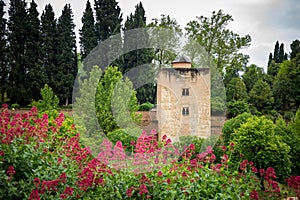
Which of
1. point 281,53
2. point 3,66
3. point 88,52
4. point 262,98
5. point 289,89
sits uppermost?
point 281,53

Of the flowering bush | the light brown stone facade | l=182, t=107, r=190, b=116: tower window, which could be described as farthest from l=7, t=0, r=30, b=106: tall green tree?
the flowering bush

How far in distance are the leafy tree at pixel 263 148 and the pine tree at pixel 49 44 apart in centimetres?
1285

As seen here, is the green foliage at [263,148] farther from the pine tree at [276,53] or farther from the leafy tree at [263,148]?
the pine tree at [276,53]

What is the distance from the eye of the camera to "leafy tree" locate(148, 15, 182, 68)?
53.7 feet

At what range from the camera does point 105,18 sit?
20.2 meters

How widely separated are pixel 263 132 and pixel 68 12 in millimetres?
15991

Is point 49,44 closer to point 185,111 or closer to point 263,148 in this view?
point 185,111

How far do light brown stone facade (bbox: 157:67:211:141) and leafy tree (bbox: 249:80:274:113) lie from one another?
704 cm

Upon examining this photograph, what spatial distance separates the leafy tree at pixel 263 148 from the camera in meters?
8.20

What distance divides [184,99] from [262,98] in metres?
7.90

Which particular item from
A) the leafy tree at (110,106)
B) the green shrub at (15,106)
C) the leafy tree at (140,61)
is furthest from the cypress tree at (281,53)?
the green shrub at (15,106)

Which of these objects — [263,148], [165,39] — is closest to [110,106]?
[263,148]

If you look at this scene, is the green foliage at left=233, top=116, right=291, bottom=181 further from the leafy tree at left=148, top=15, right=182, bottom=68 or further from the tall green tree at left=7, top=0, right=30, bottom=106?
the tall green tree at left=7, top=0, right=30, bottom=106

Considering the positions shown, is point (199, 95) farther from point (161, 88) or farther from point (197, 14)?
point (197, 14)
